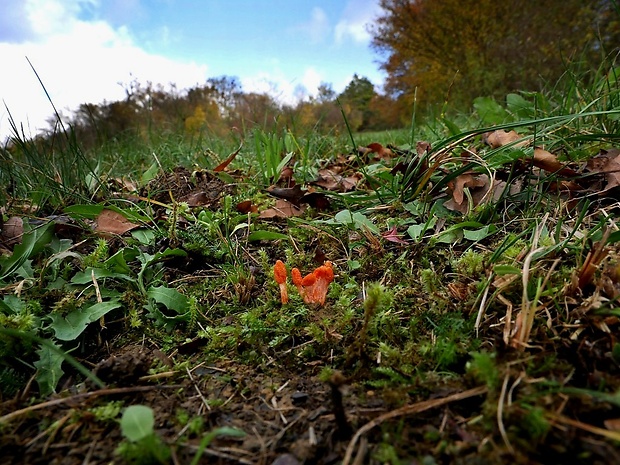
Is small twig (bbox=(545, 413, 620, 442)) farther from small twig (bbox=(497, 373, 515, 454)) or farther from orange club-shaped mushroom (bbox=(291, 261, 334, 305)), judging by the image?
orange club-shaped mushroom (bbox=(291, 261, 334, 305))

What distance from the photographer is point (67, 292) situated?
141cm

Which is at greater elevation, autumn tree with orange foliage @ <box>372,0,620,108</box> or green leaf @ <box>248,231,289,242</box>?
autumn tree with orange foliage @ <box>372,0,620,108</box>

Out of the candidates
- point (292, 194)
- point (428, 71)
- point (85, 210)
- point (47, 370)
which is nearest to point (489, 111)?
point (292, 194)

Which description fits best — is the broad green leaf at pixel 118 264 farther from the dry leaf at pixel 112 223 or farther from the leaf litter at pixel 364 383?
the dry leaf at pixel 112 223

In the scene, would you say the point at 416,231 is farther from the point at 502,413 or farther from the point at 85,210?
the point at 85,210

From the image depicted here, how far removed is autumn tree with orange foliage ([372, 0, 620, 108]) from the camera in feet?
30.1

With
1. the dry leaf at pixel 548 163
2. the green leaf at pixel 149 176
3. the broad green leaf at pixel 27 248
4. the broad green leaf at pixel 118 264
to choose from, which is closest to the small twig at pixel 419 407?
the broad green leaf at pixel 118 264

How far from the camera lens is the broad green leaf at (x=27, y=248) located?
146cm

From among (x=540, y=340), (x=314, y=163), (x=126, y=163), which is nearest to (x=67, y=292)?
(x=540, y=340)

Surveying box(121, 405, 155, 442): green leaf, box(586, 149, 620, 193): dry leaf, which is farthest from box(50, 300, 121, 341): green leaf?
box(586, 149, 620, 193): dry leaf

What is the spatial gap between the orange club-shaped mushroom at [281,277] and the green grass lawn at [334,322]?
2 cm

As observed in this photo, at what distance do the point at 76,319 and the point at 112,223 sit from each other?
2.16 ft

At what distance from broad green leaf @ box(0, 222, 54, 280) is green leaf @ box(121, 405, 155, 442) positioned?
98 cm

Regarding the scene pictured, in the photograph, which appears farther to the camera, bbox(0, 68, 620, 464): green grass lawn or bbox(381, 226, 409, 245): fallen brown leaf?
bbox(381, 226, 409, 245): fallen brown leaf
